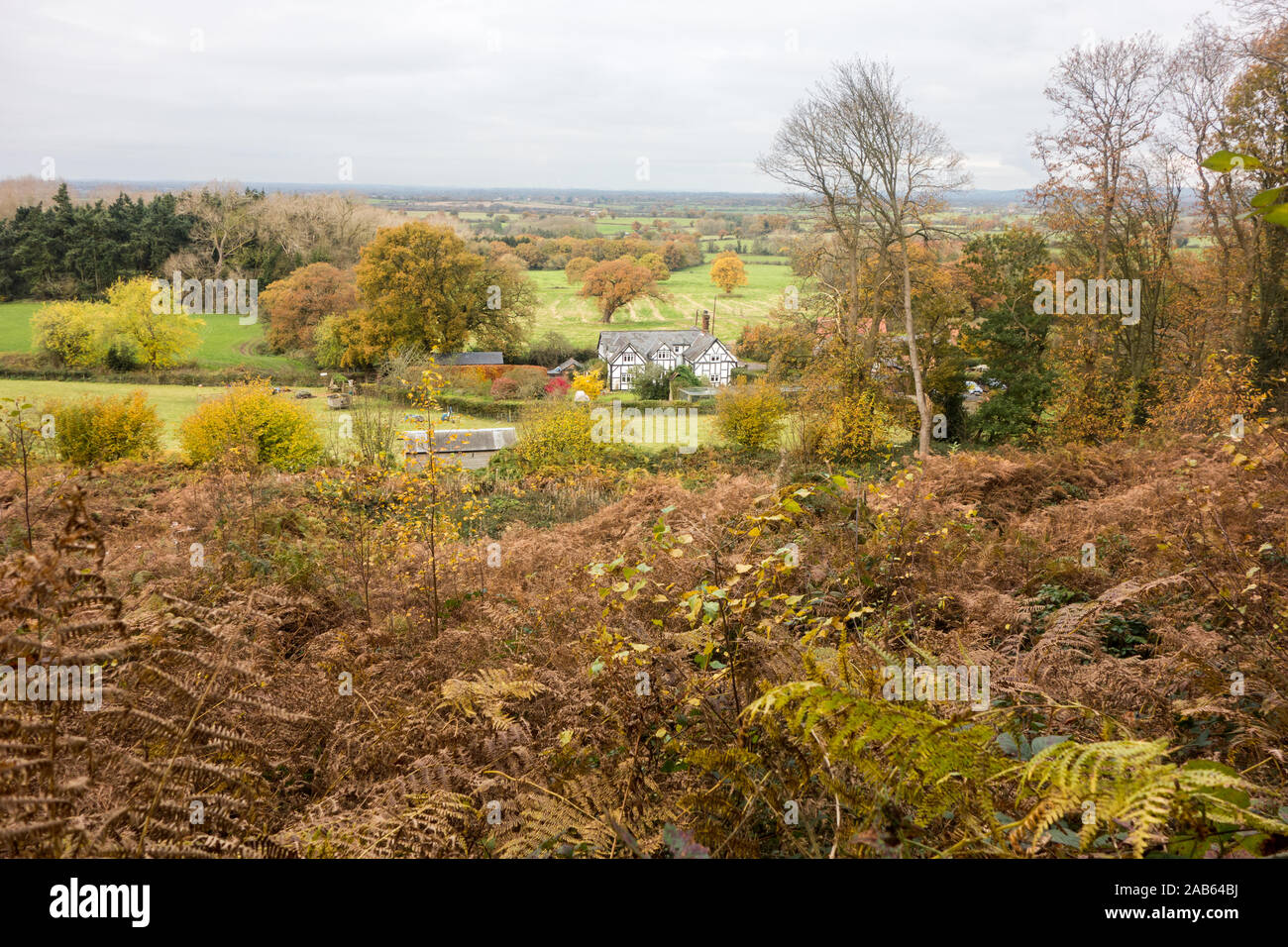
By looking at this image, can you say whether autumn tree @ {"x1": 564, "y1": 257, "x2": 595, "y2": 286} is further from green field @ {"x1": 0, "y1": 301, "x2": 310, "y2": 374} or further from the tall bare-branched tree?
the tall bare-branched tree

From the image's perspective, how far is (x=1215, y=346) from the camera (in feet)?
49.4

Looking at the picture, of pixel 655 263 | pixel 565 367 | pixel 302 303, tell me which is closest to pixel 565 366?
pixel 565 367

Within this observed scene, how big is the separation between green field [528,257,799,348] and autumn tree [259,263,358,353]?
8662 millimetres

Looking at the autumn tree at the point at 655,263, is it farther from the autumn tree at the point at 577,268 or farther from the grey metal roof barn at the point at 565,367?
the grey metal roof barn at the point at 565,367

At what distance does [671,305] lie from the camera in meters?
40.7

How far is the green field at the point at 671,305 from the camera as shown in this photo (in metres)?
35.8

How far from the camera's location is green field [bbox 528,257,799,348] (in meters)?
35.8

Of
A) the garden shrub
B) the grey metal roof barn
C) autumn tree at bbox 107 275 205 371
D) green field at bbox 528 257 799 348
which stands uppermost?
green field at bbox 528 257 799 348

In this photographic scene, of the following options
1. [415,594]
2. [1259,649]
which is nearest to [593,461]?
[415,594]

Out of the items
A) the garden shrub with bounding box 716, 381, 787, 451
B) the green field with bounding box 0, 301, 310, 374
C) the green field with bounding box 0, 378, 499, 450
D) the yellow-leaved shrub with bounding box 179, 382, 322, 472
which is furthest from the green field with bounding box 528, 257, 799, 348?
the yellow-leaved shrub with bounding box 179, 382, 322, 472

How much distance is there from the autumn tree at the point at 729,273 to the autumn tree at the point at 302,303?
16.4 meters

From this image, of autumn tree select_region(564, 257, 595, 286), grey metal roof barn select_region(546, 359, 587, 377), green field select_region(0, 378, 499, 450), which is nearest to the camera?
green field select_region(0, 378, 499, 450)
